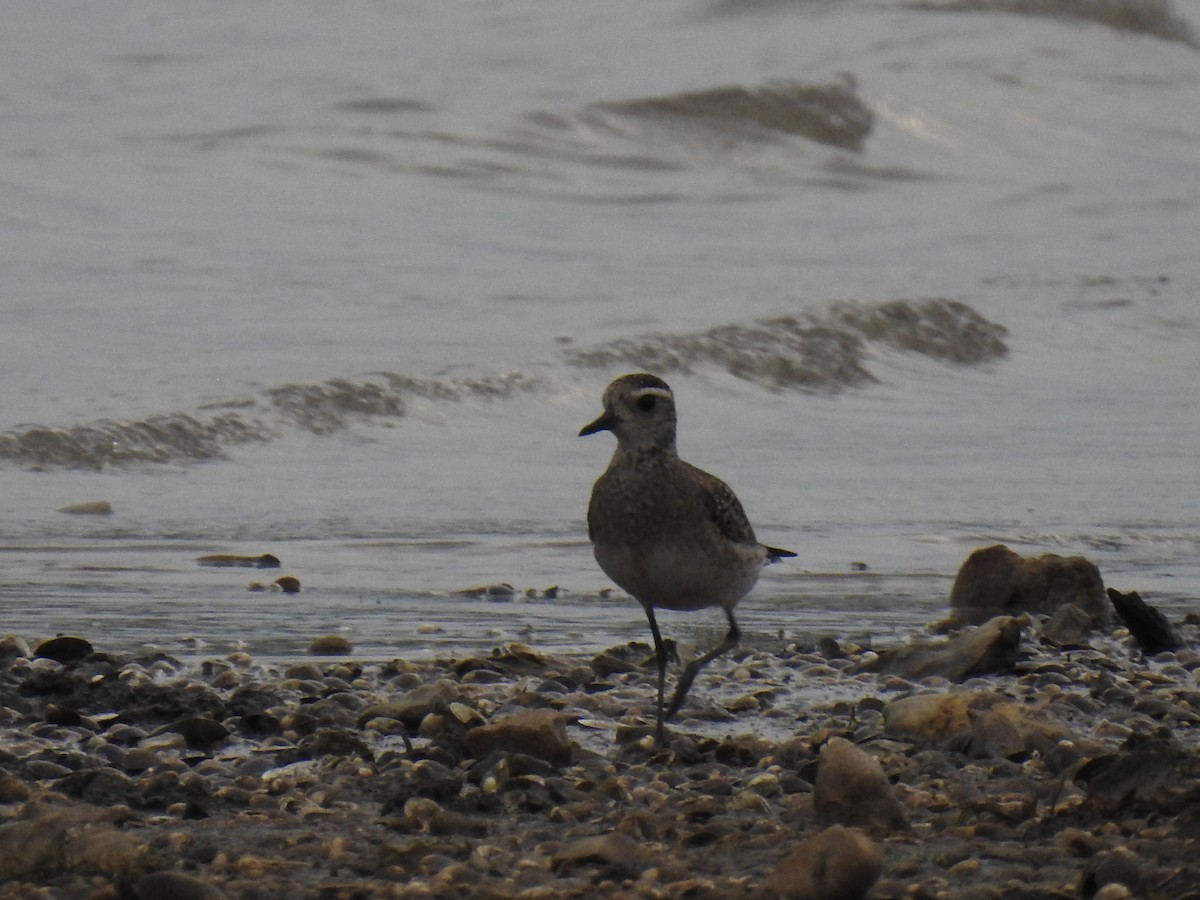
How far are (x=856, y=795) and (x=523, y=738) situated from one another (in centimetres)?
83

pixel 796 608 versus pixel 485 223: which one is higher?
pixel 485 223

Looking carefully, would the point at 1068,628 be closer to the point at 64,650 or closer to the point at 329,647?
the point at 329,647

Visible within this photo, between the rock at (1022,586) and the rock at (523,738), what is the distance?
7.31ft

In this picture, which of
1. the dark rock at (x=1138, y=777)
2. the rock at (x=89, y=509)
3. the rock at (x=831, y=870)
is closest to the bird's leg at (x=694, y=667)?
the dark rock at (x=1138, y=777)

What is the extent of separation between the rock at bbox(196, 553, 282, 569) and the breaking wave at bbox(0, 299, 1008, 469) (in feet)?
5.16

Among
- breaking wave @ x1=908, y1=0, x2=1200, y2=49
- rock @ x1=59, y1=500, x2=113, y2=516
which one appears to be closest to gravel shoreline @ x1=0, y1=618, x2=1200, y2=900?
rock @ x1=59, y1=500, x2=113, y2=516

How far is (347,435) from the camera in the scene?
9188 millimetres

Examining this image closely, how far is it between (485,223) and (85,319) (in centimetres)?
418

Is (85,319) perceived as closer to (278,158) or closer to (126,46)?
(278,158)

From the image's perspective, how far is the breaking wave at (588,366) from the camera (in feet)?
27.9

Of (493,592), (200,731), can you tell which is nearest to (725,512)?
(493,592)

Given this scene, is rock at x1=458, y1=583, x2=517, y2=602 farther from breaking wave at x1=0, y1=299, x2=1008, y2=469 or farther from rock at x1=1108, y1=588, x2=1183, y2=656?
breaking wave at x1=0, y1=299, x2=1008, y2=469

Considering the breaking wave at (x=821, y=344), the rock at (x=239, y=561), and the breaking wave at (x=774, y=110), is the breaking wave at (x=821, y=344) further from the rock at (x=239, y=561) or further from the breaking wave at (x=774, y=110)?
the breaking wave at (x=774, y=110)

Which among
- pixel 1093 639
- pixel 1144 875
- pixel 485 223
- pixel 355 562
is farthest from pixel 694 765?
pixel 485 223
